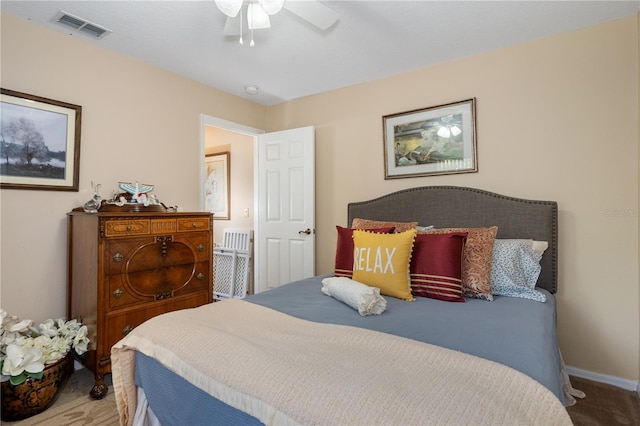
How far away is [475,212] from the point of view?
258 centimetres

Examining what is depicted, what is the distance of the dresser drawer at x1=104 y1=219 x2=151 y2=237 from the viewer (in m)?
2.08

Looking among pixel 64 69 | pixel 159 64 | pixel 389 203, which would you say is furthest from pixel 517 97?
pixel 64 69

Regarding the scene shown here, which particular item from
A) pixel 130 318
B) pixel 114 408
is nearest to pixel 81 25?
pixel 130 318

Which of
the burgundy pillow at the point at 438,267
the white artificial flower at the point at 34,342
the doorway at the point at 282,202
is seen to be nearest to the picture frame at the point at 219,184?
the doorway at the point at 282,202

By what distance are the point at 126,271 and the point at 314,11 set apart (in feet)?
6.55

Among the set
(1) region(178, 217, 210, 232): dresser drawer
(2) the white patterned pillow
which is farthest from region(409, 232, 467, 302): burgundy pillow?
(1) region(178, 217, 210, 232): dresser drawer

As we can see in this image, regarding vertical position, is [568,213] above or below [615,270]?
above

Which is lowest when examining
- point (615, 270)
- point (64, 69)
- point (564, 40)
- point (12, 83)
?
point (615, 270)

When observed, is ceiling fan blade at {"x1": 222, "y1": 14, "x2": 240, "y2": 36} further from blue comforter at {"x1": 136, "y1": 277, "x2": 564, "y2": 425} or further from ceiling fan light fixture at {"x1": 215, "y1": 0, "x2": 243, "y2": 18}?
blue comforter at {"x1": 136, "y1": 277, "x2": 564, "y2": 425}

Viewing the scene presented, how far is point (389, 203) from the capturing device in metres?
2.98

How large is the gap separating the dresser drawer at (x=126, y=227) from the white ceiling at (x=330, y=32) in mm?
1353

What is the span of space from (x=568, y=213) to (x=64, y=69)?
149 inches

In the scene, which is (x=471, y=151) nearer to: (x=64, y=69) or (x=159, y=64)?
(x=159, y=64)

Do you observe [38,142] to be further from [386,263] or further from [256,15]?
[386,263]
